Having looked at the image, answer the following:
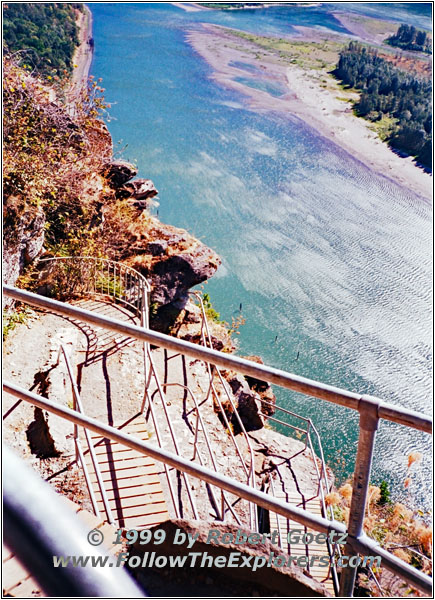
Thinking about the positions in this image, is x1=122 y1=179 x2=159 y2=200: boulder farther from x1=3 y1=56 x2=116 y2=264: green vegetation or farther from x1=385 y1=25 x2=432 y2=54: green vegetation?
x1=385 y1=25 x2=432 y2=54: green vegetation

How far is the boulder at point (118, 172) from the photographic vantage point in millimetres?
10570

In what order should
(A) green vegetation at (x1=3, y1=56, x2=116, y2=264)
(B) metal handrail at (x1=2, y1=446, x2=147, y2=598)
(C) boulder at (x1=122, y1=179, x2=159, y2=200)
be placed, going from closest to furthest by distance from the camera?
1. (B) metal handrail at (x1=2, y1=446, x2=147, y2=598)
2. (A) green vegetation at (x1=3, y1=56, x2=116, y2=264)
3. (C) boulder at (x1=122, y1=179, x2=159, y2=200)

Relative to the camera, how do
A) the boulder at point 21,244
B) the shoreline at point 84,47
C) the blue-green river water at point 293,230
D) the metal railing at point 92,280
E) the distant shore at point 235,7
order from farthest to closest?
the distant shore at point 235,7
the shoreline at point 84,47
the blue-green river water at point 293,230
the metal railing at point 92,280
the boulder at point 21,244

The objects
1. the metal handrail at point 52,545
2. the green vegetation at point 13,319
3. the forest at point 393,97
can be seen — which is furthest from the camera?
the forest at point 393,97

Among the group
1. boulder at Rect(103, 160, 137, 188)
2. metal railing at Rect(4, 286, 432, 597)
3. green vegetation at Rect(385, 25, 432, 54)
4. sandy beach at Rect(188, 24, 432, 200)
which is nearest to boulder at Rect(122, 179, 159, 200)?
boulder at Rect(103, 160, 137, 188)

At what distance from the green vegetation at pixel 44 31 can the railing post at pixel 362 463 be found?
1356 centimetres

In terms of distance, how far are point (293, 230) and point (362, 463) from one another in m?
18.1

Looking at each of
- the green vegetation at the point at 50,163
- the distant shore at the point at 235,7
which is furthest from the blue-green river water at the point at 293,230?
the green vegetation at the point at 50,163

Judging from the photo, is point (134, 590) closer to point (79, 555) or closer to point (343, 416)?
point (79, 555)

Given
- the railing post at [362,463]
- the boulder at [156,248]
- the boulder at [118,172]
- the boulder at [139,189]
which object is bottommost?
the boulder at [156,248]

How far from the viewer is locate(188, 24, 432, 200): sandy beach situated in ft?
79.4

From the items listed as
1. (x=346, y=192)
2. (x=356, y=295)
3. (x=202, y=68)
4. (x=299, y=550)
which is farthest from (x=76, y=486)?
(x=202, y=68)

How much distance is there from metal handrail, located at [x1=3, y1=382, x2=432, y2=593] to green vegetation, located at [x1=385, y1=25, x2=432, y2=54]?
3526cm

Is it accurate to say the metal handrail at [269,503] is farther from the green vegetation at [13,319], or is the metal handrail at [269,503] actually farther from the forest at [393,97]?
the forest at [393,97]
